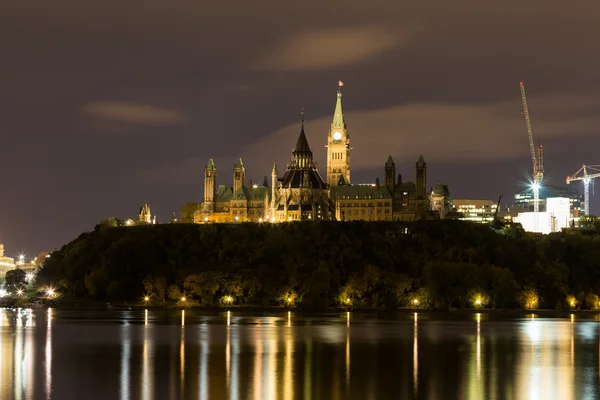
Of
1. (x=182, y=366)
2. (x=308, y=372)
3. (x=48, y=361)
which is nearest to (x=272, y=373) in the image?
(x=308, y=372)

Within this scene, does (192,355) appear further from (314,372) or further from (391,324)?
(391,324)

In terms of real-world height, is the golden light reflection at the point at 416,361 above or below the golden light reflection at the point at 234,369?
below

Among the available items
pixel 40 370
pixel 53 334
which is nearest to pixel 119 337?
pixel 53 334

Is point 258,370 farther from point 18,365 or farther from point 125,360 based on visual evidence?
point 18,365

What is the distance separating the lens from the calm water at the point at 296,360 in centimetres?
9388

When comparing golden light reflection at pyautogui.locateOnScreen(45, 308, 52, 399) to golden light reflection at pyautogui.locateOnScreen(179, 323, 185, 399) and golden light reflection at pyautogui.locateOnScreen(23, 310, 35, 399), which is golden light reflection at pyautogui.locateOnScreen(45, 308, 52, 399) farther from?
golden light reflection at pyautogui.locateOnScreen(179, 323, 185, 399)

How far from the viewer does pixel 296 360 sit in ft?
383

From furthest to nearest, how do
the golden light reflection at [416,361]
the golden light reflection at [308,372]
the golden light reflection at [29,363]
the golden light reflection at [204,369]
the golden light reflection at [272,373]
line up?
the golden light reflection at [416,361]
the golden light reflection at [29,363]
the golden light reflection at [272,373]
the golden light reflection at [308,372]
the golden light reflection at [204,369]

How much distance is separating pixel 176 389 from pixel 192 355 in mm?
28123

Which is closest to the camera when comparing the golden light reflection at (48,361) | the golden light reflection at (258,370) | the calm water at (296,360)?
the golden light reflection at (258,370)

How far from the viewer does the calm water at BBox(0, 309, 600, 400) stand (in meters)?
93.9

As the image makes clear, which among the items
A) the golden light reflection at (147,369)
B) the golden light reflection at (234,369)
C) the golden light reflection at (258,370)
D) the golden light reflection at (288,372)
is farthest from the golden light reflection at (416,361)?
the golden light reflection at (147,369)

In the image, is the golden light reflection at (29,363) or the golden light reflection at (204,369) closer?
the golden light reflection at (204,369)

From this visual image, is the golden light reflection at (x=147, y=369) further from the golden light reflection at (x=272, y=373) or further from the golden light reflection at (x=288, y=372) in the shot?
the golden light reflection at (x=288, y=372)
